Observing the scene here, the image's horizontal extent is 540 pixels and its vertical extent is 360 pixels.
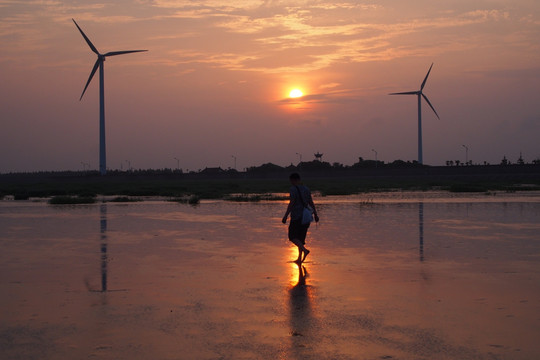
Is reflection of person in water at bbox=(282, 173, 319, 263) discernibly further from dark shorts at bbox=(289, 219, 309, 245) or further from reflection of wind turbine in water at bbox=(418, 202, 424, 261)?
reflection of wind turbine in water at bbox=(418, 202, 424, 261)

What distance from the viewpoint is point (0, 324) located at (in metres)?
8.33

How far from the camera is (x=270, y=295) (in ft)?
33.4

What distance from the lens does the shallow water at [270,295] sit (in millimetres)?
7242

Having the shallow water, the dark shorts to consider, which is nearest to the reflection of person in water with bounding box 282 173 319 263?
the dark shorts

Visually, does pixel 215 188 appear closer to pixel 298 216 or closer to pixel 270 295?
pixel 298 216

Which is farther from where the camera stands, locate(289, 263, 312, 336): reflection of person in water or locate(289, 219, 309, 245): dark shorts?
locate(289, 219, 309, 245): dark shorts

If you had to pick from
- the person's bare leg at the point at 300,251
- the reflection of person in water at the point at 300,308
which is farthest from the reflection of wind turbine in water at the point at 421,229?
the reflection of person in water at the point at 300,308

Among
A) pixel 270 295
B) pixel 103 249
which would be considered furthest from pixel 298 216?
pixel 103 249

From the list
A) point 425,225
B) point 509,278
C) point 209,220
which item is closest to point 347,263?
point 509,278

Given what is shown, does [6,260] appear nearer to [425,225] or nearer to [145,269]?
[145,269]

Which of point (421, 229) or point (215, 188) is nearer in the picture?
point (421, 229)

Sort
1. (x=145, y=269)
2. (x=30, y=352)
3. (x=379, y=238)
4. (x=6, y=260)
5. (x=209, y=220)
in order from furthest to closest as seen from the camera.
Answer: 1. (x=209, y=220)
2. (x=379, y=238)
3. (x=6, y=260)
4. (x=145, y=269)
5. (x=30, y=352)

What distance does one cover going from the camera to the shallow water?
724 cm

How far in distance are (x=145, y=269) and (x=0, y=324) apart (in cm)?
472
